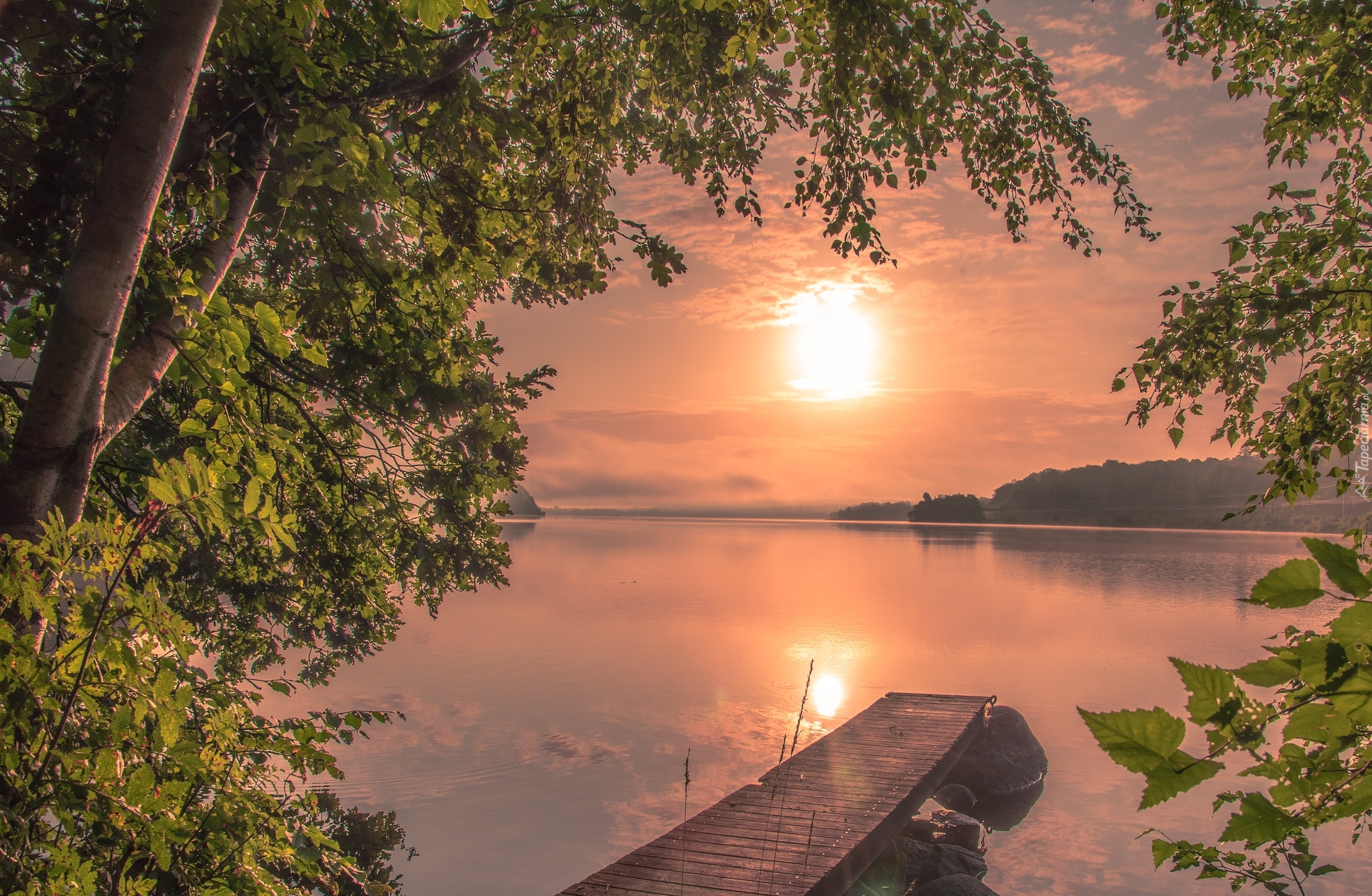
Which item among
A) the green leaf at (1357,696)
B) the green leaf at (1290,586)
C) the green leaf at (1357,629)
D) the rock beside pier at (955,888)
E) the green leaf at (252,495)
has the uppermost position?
the green leaf at (252,495)

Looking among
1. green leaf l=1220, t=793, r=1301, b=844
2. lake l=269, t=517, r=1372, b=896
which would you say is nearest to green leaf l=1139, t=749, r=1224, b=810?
green leaf l=1220, t=793, r=1301, b=844

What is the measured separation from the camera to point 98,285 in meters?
2.65

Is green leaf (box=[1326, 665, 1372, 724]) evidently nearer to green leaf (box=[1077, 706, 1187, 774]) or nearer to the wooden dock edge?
green leaf (box=[1077, 706, 1187, 774])

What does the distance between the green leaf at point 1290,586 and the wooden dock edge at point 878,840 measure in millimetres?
7373

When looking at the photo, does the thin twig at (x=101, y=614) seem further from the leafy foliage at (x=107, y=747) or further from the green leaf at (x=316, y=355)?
the green leaf at (x=316, y=355)

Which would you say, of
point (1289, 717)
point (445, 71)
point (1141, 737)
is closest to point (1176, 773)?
point (1141, 737)

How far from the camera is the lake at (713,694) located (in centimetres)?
1280

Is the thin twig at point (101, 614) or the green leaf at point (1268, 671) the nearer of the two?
the green leaf at point (1268, 671)

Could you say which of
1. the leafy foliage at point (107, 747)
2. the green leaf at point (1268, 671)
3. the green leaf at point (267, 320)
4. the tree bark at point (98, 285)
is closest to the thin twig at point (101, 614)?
the leafy foliage at point (107, 747)

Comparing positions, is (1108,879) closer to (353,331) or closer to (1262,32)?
(1262,32)

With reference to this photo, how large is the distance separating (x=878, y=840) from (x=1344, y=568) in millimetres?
9194

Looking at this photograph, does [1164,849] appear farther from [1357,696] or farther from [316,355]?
[316,355]

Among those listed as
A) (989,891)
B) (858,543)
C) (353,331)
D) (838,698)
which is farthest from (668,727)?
(858,543)

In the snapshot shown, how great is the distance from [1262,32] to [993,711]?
14175 millimetres
